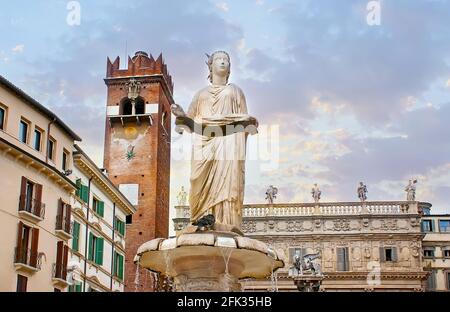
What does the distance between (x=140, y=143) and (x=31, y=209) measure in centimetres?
3696

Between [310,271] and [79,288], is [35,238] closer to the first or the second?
[79,288]

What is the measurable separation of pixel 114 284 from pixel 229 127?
36009mm

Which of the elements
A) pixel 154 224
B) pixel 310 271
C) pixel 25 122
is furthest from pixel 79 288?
pixel 154 224

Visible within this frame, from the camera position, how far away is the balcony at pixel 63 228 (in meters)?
35.8

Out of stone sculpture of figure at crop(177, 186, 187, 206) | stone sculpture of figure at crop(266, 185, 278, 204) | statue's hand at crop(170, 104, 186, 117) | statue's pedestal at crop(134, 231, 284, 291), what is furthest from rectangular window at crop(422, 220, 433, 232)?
statue's hand at crop(170, 104, 186, 117)

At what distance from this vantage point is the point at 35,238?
33.2m

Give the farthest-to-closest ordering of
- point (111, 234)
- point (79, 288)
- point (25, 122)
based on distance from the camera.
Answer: point (111, 234) → point (79, 288) → point (25, 122)

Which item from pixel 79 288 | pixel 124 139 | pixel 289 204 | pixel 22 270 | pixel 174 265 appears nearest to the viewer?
pixel 174 265

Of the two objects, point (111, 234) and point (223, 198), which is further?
point (111, 234)

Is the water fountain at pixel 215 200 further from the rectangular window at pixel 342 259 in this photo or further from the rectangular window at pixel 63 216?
the rectangular window at pixel 342 259

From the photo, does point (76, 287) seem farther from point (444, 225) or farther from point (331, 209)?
point (444, 225)

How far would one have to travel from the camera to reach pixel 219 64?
42.4 ft

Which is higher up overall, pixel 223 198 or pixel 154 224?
pixel 154 224
